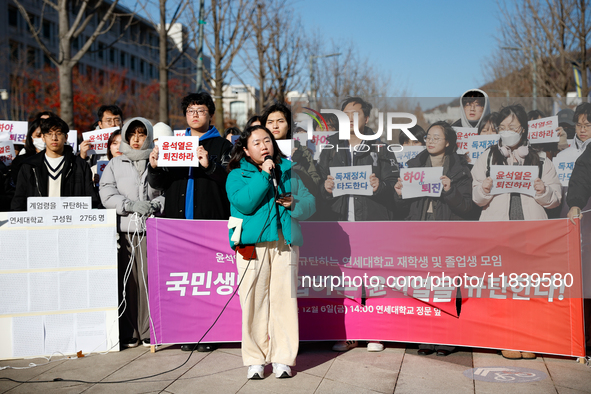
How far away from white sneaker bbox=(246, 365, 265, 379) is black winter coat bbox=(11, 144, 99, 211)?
97.6 inches

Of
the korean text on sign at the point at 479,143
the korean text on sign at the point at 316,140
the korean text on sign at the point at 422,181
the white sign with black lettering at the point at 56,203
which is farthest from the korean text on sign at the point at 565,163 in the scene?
the white sign with black lettering at the point at 56,203

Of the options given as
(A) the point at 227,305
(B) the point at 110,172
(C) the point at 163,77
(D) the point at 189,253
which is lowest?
(A) the point at 227,305

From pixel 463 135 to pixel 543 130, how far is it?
64cm

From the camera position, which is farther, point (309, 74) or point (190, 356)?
point (309, 74)

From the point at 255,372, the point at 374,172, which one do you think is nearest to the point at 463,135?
the point at 374,172

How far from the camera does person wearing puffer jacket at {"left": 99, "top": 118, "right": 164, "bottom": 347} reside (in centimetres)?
507

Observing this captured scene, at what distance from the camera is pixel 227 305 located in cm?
491

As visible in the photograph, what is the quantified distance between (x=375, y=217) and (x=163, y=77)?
11466 mm

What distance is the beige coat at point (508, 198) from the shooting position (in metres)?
4.47

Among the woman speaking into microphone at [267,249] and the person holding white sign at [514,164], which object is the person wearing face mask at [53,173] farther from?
the person holding white sign at [514,164]

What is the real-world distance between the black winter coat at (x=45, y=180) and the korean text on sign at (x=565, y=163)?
14.4ft

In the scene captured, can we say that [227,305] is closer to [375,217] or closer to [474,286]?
[375,217]

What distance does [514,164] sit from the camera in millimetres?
4504

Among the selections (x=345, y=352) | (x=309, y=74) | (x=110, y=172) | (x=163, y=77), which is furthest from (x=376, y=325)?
(x=309, y=74)
